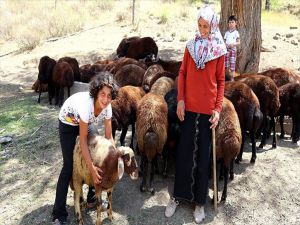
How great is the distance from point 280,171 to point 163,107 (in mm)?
2062

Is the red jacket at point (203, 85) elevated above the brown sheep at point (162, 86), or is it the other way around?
the red jacket at point (203, 85)

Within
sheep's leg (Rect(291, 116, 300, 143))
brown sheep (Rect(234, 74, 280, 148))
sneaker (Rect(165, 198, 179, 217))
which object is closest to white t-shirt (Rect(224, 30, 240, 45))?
brown sheep (Rect(234, 74, 280, 148))

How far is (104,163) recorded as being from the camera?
4469 millimetres

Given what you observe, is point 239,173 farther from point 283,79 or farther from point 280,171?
point 283,79

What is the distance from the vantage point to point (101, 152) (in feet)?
14.8

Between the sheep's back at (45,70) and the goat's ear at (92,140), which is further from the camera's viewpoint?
the sheep's back at (45,70)

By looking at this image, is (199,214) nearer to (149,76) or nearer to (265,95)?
(265,95)

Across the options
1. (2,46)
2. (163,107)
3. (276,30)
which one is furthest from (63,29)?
(163,107)

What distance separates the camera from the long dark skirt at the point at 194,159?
4832 mm

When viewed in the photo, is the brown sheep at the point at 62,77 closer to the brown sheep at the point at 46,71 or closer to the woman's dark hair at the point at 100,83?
the brown sheep at the point at 46,71

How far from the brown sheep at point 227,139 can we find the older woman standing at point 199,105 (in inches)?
17.1

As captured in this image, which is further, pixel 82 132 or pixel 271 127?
pixel 271 127

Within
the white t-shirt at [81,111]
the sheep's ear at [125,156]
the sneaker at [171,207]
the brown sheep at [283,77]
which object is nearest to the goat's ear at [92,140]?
the white t-shirt at [81,111]

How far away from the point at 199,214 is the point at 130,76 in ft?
12.7
